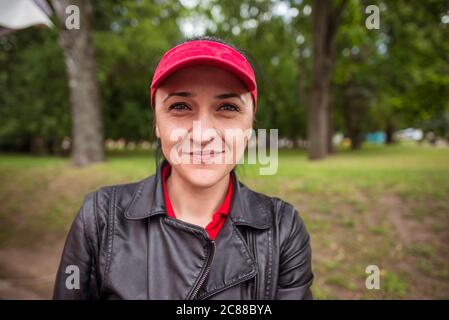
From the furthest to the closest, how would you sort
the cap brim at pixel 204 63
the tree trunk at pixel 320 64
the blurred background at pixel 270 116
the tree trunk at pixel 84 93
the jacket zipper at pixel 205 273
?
the tree trunk at pixel 320 64, the tree trunk at pixel 84 93, the blurred background at pixel 270 116, the jacket zipper at pixel 205 273, the cap brim at pixel 204 63

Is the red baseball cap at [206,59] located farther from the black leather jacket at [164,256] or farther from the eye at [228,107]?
the black leather jacket at [164,256]

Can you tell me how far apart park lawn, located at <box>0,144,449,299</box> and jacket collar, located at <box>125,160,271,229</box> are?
57 cm

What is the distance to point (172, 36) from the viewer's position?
12930 millimetres

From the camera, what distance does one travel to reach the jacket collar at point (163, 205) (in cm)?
141

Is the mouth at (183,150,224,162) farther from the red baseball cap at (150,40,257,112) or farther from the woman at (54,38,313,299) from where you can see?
the red baseball cap at (150,40,257,112)

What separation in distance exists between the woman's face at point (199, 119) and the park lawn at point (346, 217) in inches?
34.9

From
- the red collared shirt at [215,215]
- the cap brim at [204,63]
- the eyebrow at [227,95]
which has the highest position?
the cap brim at [204,63]

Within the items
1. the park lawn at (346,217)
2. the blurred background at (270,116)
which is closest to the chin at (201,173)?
the blurred background at (270,116)

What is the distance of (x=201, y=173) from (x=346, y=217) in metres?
3.40

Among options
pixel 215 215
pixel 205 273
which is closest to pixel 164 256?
pixel 205 273

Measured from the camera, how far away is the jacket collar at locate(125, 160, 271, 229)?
1.41m

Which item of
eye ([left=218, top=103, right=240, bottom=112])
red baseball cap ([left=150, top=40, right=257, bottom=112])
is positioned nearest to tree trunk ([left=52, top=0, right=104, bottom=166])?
red baseball cap ([left=150, top=40, right=257, bottom=112])

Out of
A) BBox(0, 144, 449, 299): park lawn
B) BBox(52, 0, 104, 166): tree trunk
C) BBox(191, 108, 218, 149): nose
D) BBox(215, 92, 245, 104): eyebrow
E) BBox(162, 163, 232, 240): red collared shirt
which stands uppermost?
BBox(52, 0, 104, 166): tree trunk
